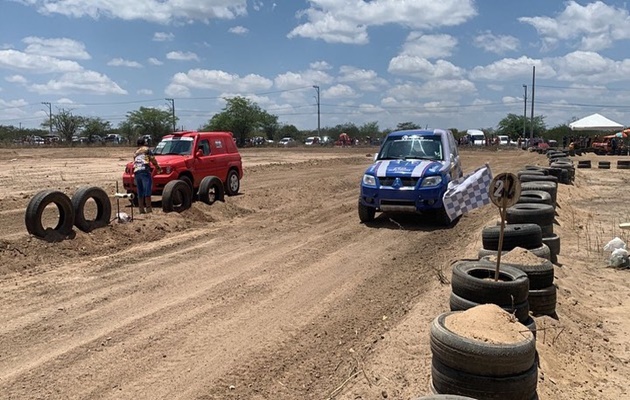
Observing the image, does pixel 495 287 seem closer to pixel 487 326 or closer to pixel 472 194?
pixel 487 326

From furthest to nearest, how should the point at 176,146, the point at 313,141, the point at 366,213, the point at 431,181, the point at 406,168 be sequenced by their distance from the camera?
the point at 313,141 → the point at 176,146 → the point at 366,213 → the point at 406,168 → the point at 431,181

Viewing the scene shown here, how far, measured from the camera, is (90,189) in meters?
10.4

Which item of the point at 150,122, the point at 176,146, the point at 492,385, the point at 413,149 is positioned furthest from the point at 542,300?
the point at 150,122

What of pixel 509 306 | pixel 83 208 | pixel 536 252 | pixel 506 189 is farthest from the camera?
pixel 83 208

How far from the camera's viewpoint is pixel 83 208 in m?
10.3

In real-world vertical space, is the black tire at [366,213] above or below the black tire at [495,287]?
below

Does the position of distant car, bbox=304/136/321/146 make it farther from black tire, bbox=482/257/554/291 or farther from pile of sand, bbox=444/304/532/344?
pile of sand, bbox=444/304/532/344

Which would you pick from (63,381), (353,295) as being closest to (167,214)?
(353,295)

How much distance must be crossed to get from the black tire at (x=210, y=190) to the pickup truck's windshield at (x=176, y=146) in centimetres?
120

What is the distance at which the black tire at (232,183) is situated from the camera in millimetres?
16359

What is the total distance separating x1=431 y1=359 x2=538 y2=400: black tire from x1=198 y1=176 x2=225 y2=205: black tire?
1070 cm

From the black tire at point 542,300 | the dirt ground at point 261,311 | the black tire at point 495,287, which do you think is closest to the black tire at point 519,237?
the dirt ground at point 261,311

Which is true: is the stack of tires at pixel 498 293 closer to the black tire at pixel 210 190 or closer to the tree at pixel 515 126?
the black tire at pixel 210 190

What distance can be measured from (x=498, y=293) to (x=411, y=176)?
6410 millimetres
